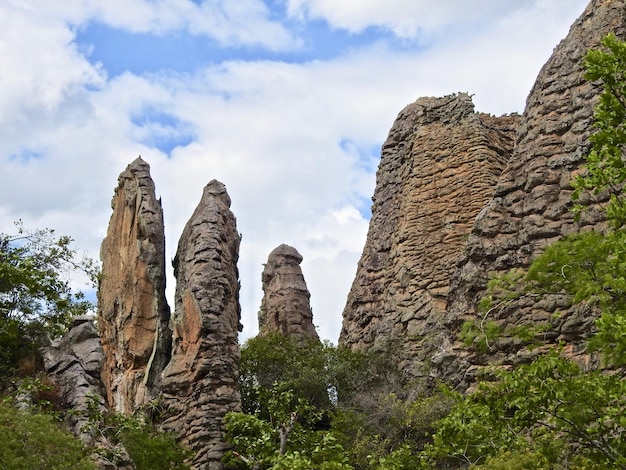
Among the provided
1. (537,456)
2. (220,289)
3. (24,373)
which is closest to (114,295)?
(220,289)

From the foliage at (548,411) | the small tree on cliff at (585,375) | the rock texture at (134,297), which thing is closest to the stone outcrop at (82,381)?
the rock texture at (134,297)

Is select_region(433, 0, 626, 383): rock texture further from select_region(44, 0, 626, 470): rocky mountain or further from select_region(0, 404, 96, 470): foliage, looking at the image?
select_region(0, 404, 96, 470): foliage

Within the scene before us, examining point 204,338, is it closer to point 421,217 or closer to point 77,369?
point 77,369

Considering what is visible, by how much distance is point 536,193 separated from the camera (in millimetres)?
27297

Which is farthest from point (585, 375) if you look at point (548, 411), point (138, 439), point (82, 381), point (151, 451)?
point (82, 381)

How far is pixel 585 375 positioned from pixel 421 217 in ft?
79.7

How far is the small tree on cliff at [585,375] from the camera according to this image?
13000mm

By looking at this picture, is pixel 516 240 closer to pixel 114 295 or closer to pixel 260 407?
pixel 260 407

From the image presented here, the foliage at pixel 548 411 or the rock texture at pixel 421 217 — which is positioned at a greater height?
the rock texture at pixel 421 217

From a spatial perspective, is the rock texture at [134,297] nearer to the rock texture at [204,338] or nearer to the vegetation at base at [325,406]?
the rock texture at [204,338]

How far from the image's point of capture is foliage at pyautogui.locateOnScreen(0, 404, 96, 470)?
59.7ft

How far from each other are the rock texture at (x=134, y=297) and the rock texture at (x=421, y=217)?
358 inches

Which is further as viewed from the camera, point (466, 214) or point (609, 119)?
point (466, 214)

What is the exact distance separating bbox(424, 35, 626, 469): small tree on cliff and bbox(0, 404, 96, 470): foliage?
816cm
